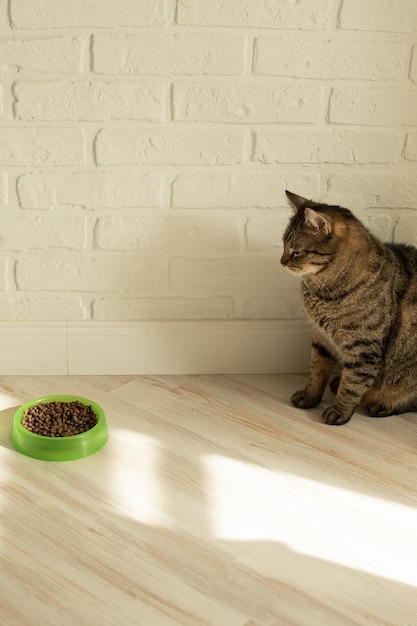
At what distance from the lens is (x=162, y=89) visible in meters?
A: 1.82

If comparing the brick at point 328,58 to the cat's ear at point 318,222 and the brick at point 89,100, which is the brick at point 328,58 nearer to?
the brick at point 89,100

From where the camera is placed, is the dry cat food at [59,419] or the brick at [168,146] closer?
the dry cat food at [59,419]

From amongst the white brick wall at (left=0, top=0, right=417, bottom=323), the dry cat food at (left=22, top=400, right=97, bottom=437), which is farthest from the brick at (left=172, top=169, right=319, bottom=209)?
the dry cat food at (left=22, top=400, right=97, bottom=437)

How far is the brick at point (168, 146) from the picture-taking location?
1.85 meters

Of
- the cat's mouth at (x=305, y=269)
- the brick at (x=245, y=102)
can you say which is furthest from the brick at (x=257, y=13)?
the cat's mouth at (x=305, y=269)

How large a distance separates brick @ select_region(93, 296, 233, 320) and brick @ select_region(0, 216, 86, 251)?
189 millimetres

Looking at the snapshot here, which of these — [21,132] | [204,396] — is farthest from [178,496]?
[21,132]

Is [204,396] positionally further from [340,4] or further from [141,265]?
[340,4]

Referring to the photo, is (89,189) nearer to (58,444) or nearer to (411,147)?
(58,444)

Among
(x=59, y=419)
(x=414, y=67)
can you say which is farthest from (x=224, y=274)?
(x=414, y=67)

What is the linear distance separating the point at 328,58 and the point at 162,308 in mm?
787

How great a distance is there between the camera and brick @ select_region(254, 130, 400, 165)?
1.90 m

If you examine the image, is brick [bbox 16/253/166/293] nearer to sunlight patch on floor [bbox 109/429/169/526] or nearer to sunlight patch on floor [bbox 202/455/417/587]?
sunlight patch on floor [bbox 109/429/169/526]

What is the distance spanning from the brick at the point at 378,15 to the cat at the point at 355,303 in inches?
18.1
